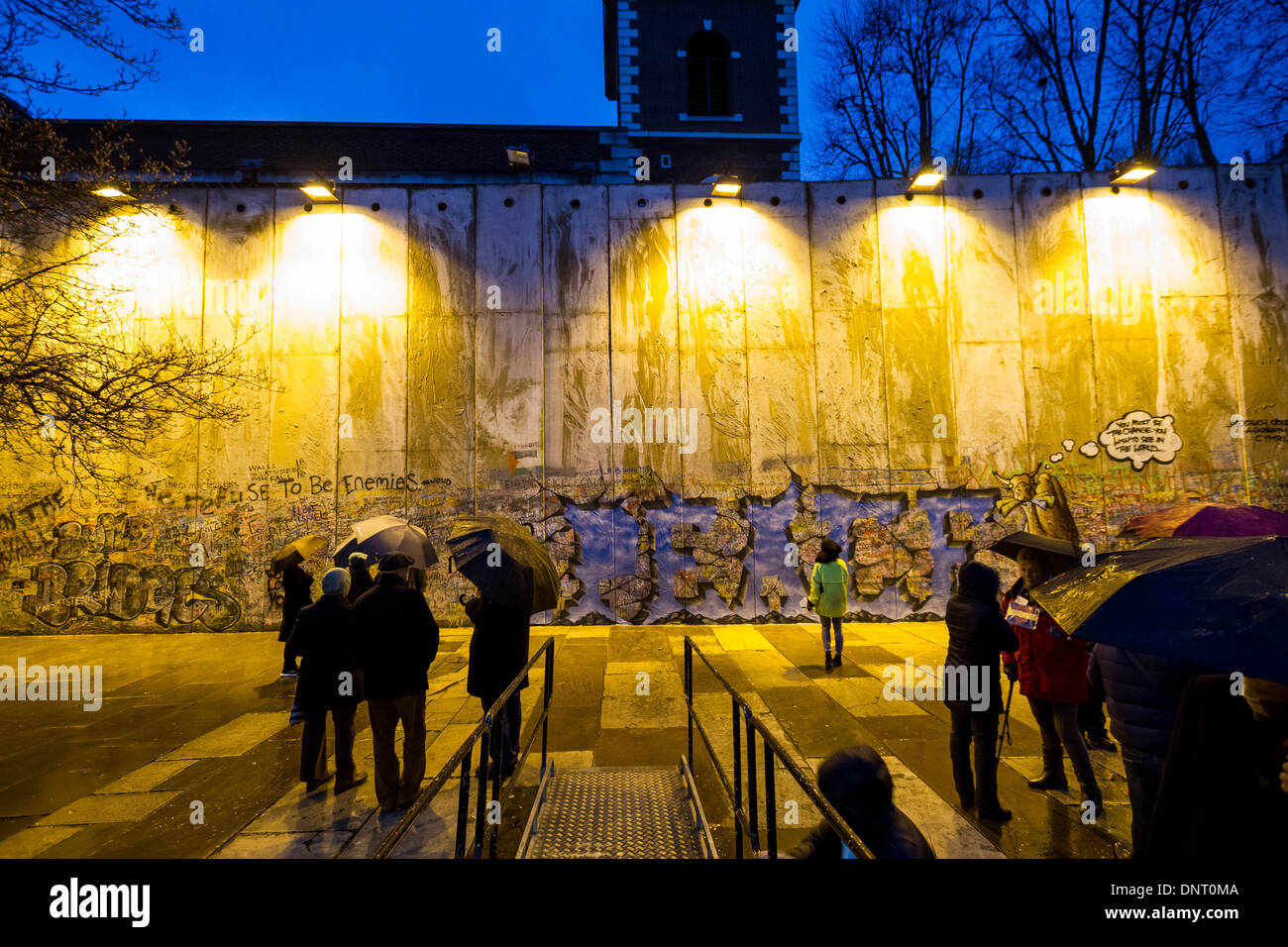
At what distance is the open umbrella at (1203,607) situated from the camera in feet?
6.44

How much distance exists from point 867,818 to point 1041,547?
3.02m

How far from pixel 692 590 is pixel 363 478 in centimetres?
711

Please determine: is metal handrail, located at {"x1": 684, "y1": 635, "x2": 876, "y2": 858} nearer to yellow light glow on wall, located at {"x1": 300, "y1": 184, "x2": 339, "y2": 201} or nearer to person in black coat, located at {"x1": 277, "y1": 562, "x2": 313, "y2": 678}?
person in black coat, located at {"x1": 277, "y1": 562, "x2": 313, "y2": 678}

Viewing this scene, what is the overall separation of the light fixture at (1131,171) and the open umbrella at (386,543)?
49.3 feet

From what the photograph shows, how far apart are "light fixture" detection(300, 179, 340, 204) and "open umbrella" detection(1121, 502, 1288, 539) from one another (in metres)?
14.0

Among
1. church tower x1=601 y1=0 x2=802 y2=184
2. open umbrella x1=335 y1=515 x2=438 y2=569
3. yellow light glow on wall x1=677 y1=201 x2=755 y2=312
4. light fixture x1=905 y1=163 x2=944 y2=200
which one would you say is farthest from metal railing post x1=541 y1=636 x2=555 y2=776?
church tower x1=601 y1=0 x2=802 y2=184

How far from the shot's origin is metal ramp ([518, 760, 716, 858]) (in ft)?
12.5

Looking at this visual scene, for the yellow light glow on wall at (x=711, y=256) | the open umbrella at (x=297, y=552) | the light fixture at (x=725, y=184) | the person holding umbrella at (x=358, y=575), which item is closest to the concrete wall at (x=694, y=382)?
the yellow light glow on wall at (x=711, y=256)

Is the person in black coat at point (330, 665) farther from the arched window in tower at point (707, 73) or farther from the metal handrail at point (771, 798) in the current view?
the arched window in tower at point (707, 73)

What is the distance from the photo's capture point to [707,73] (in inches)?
798

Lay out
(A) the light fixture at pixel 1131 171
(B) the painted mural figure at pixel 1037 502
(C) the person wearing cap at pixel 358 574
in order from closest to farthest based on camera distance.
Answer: (C) the person wearing cap at pixel 358 574
(B) the painted mural figure at pixel 1037 502
(A) the light fixture at pixel 1131 171

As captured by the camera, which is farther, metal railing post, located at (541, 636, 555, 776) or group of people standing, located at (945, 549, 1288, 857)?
metal railing post, located at (541, 636, 555, 776)

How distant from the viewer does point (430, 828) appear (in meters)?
4.24
